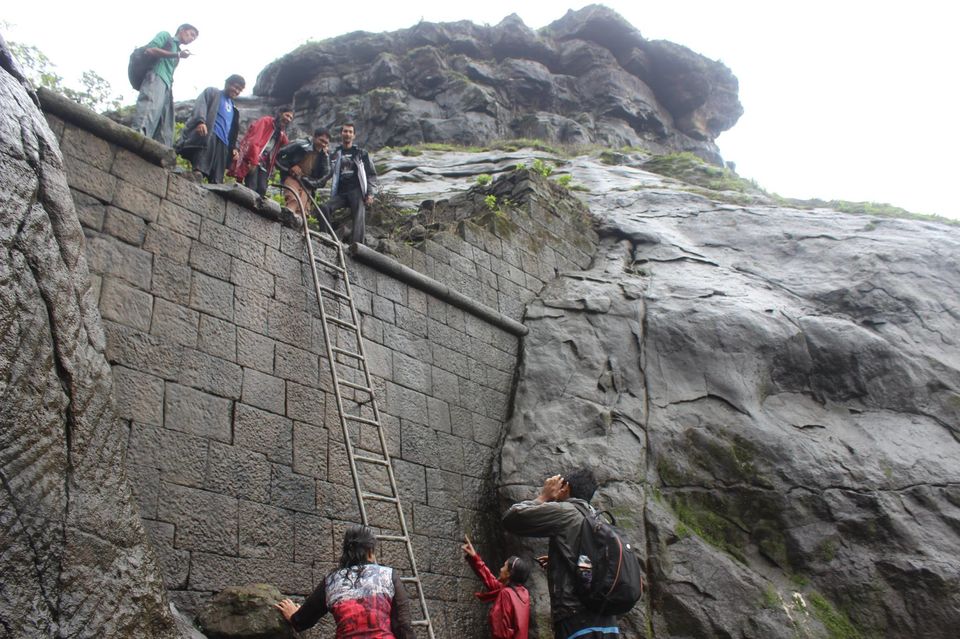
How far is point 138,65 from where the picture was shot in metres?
7.74

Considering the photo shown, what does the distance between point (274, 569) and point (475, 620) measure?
74.4 inches

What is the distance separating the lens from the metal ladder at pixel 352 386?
250 inches

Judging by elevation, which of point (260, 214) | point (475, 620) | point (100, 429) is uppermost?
point (260, 214)

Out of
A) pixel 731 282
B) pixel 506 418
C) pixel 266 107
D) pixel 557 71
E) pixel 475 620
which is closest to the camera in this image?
pixel 475 620

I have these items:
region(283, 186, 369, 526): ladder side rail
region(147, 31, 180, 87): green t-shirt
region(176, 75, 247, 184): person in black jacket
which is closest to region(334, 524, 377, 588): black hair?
region(283, 186, 369, 526): ladder side rail

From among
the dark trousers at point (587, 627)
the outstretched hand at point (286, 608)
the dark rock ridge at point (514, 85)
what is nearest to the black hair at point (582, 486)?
the dark trousers at point (587, 627)

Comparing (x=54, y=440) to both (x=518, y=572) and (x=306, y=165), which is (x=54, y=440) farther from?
(x=306, y=165)

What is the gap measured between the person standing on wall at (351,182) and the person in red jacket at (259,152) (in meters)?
0.62

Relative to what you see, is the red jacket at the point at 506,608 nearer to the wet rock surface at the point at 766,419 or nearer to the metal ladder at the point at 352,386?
the metal ladder at the point at 352,386

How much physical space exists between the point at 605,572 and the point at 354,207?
474cm

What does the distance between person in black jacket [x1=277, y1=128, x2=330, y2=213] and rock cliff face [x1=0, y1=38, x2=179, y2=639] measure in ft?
11.4

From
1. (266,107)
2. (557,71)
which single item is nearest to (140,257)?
(266,107)

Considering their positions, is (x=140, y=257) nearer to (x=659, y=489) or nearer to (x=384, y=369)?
(x=384, y=369)

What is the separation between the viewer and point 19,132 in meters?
4.59
